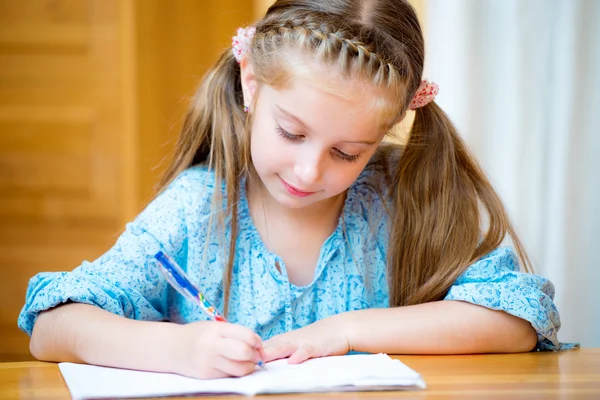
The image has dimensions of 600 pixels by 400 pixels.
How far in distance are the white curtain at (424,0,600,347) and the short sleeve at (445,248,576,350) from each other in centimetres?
99

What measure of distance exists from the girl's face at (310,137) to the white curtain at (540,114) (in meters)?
1.14

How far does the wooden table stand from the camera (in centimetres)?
79

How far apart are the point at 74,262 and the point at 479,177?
5.72 ft

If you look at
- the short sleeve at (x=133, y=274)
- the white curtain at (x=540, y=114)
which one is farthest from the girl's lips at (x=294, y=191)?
the white curtain at (x=540, y=114)

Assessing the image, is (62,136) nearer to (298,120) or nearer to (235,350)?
(298,120)

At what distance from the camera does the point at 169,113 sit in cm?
291

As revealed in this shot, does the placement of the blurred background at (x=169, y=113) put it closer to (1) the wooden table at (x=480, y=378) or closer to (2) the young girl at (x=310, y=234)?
(2) the young girl at (x=310, y=234)

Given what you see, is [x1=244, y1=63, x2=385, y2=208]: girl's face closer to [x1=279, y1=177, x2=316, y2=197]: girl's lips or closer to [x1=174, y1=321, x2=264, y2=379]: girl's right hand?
[x1=279, y1=177, x2=316, y2=197]: girl's lips

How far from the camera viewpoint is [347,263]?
133 cm

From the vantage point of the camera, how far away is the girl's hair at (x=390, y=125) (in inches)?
43.3

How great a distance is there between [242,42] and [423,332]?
54 centimetres

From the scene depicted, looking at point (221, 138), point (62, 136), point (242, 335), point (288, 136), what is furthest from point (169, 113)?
point (242, 335)

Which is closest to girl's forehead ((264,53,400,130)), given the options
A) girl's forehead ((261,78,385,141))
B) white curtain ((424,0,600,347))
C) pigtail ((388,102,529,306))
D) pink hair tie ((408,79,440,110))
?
girl's forehead ((261,78,385,141))

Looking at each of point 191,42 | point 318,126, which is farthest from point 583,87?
point 191,42
